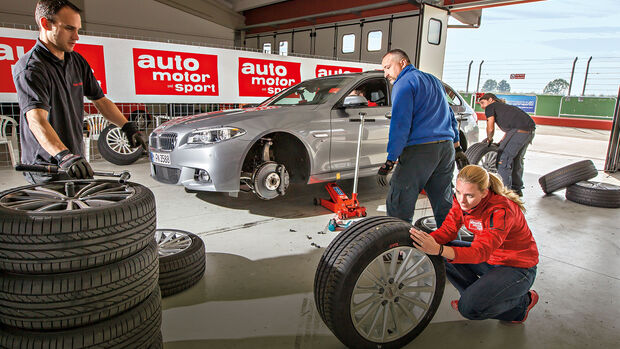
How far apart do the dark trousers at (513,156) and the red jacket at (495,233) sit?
3350 mm

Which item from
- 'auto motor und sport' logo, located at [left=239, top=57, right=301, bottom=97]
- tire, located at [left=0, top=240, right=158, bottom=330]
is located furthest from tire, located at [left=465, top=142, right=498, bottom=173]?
tire, located at [left=0, top=240, right=158, bottom=330]

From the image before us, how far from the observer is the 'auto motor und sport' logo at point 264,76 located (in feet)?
24.0

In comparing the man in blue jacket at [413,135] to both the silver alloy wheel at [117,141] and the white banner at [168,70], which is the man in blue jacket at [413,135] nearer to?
the white banner at [168,70]

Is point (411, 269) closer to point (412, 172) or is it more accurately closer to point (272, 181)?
point (412, 172)

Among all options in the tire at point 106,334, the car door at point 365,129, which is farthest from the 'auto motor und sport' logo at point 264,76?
the tire at point 106,334

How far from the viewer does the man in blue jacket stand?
265 centimetres

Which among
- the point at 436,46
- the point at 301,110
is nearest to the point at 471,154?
the point at 301,110

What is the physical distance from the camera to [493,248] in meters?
1.86

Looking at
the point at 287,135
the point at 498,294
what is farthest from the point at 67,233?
the point at 287,135

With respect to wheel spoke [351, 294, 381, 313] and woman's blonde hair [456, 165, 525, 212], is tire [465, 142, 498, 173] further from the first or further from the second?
wheel spoke [351, 294, 381, 313]

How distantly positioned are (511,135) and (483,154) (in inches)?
17.2

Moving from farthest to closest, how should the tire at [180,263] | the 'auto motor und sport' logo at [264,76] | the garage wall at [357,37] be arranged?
1. the garage wall at [357,37]
2. the 'auto motor und sport' logo at [264,76]
3. the tire at [180,263]

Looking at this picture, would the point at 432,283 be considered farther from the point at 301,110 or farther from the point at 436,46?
the point at 436,46

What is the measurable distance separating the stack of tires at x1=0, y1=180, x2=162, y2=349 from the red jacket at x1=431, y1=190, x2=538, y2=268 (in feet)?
4.77
